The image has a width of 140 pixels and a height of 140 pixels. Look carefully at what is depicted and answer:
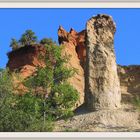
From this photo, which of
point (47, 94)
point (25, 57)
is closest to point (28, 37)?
point (25, 57)

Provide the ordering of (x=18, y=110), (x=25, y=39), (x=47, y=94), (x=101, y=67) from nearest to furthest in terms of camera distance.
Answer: (x=18, y=110) → (x=101, y=67) → (x=47, y=94) → (x=25, y=39)

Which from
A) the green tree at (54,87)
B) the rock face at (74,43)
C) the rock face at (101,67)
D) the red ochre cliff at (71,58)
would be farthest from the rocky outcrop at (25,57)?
the rock face at (101,67)

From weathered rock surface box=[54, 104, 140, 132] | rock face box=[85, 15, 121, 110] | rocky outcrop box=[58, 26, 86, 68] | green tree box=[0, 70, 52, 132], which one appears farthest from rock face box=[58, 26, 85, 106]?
weathered rock surface box=[54, 104, 140, 132]

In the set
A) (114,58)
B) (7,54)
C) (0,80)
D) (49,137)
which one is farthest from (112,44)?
(7,54)

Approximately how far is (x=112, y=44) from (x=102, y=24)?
153 cm

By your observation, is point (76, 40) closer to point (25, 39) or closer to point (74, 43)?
point (74, 43)

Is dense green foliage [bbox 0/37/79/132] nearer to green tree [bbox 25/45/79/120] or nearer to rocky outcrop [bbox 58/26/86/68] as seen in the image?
green tree [bbox 25/45/79/120]

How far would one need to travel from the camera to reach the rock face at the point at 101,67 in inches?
1565

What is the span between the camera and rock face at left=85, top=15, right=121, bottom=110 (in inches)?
1565

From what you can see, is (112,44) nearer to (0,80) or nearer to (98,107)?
(98,107)

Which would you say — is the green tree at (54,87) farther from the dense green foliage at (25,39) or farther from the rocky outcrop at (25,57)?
the dense green foliage at (25,39)

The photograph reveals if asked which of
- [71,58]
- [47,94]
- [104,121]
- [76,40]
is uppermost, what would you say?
[76,40]

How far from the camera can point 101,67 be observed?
40875 millimetres

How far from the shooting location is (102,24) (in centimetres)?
4281
